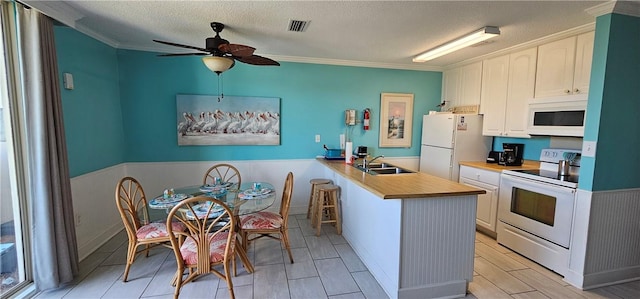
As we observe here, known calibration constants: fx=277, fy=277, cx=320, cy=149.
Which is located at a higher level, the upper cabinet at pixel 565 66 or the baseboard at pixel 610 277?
the upper cabinet at pixel 565 66

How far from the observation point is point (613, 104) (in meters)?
2.29

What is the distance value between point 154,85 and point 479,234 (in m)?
4.68

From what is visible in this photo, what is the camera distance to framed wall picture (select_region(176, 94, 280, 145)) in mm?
3777

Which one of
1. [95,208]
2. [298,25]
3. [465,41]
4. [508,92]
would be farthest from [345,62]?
[95,208]

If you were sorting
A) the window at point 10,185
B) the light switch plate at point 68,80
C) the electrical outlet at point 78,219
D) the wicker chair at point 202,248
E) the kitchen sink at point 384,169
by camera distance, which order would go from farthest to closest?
the kitchen sink at point 384,169 → the electrical outlet at point 78,219 → the light switch plate at point 68,80 → the window at point 10,185 → the wicker chair at point 202,248

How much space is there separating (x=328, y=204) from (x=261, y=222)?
3.68 ft

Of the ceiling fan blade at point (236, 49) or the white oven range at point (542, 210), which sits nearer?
the ceiling fan blade at point (236, 49)

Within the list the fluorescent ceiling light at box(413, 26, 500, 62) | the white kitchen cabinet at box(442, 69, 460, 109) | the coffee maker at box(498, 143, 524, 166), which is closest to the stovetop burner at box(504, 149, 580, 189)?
the coffee maker at box(498, 143, 524, 166)

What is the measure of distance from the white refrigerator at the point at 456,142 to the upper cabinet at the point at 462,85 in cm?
35

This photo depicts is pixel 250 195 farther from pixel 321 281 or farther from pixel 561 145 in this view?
pixel 561 145

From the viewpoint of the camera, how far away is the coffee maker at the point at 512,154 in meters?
3.50

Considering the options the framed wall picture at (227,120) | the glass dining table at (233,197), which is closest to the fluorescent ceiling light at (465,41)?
the framed wall picture at (227,120)

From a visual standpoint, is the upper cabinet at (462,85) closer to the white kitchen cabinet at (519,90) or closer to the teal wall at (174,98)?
the teal wall at (174,98)

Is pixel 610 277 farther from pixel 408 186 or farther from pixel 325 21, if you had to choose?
pixel 325 21
